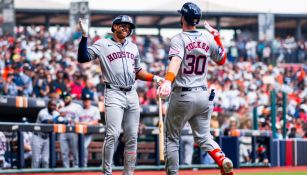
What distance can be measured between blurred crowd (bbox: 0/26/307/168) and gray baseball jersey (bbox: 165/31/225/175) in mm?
6855

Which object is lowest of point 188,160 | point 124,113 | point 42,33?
point 188,160

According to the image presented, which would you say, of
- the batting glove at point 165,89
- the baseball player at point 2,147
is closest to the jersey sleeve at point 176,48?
the batting glove at point 165,89

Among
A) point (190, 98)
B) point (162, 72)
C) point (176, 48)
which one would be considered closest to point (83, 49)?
point (176, 48)

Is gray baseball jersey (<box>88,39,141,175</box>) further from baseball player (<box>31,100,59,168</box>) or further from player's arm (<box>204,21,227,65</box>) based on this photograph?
baseball player (<box>31,100,59,168</box>)

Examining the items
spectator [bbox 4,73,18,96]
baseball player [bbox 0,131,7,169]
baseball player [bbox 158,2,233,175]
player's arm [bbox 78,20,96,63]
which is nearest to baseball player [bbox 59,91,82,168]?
spectator [bbox 4,73,18,96]

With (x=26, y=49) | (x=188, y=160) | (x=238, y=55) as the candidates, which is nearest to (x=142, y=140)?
(x=188, y=160)

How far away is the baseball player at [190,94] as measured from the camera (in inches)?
378

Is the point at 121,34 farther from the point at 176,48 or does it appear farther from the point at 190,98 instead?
the point at 190,98

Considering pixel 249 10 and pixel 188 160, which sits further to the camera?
pixel 249 10

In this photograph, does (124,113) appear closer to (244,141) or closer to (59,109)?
(59,109)

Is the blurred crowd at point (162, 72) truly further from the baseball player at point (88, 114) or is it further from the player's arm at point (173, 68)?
the player's arm at point (173, 68)

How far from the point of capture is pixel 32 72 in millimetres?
18703

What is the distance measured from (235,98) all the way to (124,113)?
1485cm

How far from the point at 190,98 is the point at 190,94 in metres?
0.05
